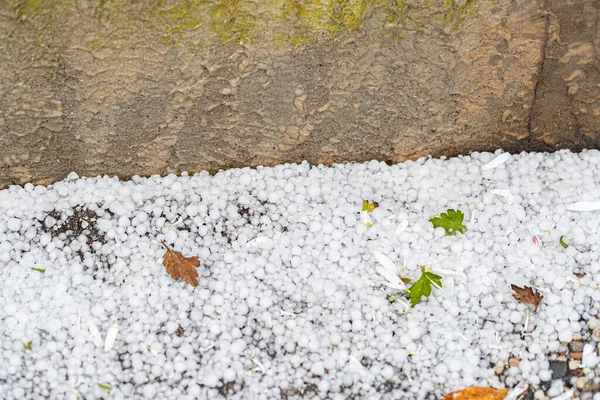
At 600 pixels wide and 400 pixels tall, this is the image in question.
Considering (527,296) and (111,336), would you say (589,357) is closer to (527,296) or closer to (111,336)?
(527,296)

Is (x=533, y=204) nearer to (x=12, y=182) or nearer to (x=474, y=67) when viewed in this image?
(x=474, y=67)

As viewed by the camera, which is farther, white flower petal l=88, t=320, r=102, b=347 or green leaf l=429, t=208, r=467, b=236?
green leaf l=429, t=208, r=467, b=236

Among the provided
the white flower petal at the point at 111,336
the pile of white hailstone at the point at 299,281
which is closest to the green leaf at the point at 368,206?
the pile of white hailstone at the point at 299,281

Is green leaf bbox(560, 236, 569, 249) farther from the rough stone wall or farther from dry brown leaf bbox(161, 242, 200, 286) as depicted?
dry brown leaf bbox(161, 242, 200, 286)

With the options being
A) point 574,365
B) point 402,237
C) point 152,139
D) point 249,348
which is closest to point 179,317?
point 249,348

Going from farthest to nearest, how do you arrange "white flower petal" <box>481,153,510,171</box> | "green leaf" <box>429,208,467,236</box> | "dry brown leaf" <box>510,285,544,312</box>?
"white flower petal" <box>481,153,510,171</box> < "green leaf" <box>429,208,467,236</box> < "dry brown leaf" <box>510,285,544,312</box>

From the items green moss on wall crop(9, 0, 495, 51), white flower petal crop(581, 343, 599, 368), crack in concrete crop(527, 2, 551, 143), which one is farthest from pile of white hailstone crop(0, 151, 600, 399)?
green moss on wall crop(9, 0, 495, 51)

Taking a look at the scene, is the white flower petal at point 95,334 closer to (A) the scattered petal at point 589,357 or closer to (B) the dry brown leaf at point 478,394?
(B) the dry brown leaf at point 478,394
